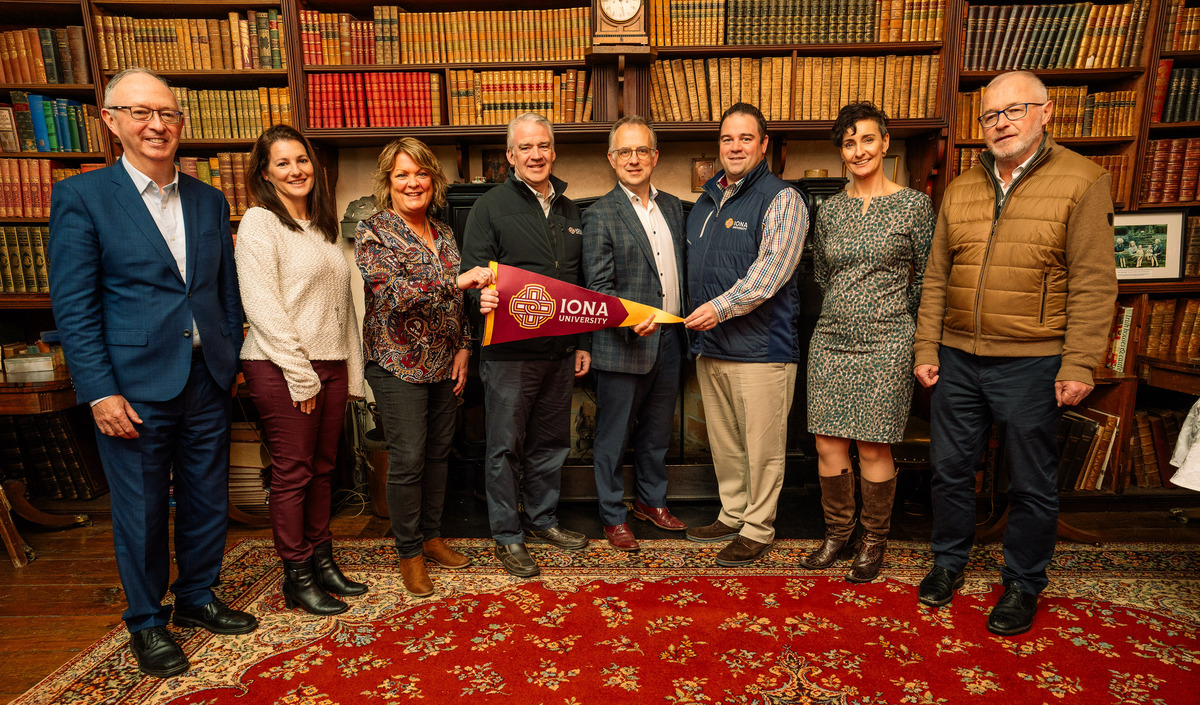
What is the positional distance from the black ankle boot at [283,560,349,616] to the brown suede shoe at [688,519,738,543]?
136 centimetres

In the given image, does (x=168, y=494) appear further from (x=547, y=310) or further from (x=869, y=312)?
(x=869, y=312)

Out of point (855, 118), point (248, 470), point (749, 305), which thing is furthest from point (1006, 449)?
point (248, 470)

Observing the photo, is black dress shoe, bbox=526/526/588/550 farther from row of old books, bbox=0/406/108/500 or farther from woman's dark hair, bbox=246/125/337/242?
row of old books, bbox=0/406/108/500

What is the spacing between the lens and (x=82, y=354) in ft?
5.65

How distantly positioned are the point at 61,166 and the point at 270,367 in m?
2.37

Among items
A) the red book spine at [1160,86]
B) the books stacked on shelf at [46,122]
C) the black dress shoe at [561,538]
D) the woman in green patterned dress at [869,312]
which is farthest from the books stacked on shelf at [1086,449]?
the books stacked on shelf at [46,122]

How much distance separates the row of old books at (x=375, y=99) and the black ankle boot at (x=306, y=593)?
2086 mm

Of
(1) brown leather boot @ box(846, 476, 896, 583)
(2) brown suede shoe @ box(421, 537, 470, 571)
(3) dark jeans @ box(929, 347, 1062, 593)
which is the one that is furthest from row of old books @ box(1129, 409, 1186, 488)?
(2) brown suede shoe @ box(421, 537, 470, 571)

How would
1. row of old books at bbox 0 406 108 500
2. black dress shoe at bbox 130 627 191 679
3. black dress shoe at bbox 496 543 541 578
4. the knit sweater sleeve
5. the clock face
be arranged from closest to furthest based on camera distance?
black dress shoe at bbox 130 627 191 679 → the knit sweater sleeve → black dress shoe at bbox 496 543 541 578 → the clock face → row of old books at bbox 0 406 108 500

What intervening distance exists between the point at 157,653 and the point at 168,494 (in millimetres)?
452

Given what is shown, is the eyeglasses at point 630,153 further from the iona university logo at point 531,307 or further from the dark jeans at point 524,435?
the dark jeans at point 524,435

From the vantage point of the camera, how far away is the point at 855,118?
7.00ft

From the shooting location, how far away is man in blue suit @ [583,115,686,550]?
244cm

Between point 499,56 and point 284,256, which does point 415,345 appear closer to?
point 284,256
